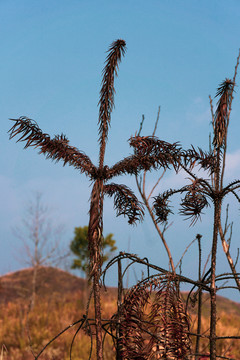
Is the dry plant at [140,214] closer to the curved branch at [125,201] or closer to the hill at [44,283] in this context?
the curved branch at [125,201]

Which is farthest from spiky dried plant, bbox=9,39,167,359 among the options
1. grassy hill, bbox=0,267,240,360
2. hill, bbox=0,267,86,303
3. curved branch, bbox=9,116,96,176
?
hill, bbox=0,267,86,303

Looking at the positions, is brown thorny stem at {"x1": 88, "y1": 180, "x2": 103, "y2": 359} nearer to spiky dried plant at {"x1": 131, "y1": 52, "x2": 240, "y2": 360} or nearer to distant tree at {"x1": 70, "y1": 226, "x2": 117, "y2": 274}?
spiky dried plant at {"x1": 131, "y1": 52, "x2": 240, "y2": 360}

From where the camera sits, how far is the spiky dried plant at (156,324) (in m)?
2.01

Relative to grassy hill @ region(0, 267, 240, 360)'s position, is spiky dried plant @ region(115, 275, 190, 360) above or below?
above

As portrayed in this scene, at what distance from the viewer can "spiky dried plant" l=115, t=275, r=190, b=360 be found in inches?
79.3

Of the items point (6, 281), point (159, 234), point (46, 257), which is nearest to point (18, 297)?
point (6, 281)

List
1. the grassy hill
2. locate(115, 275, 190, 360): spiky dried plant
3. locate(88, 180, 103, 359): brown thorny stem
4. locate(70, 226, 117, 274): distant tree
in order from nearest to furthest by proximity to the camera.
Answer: locate(115, 275, 190, 360): spiky dried plant → locate(88, 180, 103, 359): brown thorny stem → the grassy hill → locate(70, 226, 117, 274): distant tree

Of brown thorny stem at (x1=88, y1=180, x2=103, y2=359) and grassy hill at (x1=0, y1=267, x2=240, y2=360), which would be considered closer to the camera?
brown thorny stem at (x1=88, y1=180, x2=103, y2=359)

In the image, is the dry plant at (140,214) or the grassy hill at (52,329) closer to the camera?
the dry plant at (140,214)

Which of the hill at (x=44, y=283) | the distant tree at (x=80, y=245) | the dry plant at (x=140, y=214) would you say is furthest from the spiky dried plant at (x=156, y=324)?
the hill at (x=44, y=283)

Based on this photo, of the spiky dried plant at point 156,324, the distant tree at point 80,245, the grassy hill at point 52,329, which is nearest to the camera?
the spiky dried plant at point 156,324

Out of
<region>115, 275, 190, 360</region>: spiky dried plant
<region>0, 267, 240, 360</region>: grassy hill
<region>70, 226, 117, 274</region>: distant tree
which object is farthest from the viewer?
<region>70, 226, 117, 274</region>: distant tree

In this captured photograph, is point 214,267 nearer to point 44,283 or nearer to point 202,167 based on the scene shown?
point 202,167

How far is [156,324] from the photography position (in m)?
2.05
